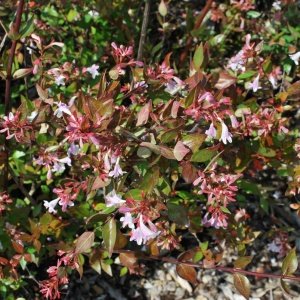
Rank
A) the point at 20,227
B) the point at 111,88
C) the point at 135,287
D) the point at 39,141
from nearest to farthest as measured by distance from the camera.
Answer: the point at 111,88 < the point at 39,141 < the point at 20,227 < the point at 135,287

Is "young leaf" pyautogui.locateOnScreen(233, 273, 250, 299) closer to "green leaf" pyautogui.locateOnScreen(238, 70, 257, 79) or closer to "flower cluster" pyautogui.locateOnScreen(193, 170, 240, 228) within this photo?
"flower cluster" pyautogui.locateOnScreen(193, 170, 240, 228)

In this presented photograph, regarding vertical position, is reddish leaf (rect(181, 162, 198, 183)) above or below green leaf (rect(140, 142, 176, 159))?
below

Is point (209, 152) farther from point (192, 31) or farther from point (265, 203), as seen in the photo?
point (192, 31)

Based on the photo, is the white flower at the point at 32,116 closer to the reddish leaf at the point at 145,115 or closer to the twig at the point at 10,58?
the twig at the point at 10,58

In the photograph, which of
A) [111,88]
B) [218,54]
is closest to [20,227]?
[111,88]

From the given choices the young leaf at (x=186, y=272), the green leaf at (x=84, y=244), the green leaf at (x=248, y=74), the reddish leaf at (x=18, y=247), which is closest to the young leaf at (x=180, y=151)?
the green leaf at (x=84, y=244)

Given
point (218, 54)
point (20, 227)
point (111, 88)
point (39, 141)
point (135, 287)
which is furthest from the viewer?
point (218, 54)

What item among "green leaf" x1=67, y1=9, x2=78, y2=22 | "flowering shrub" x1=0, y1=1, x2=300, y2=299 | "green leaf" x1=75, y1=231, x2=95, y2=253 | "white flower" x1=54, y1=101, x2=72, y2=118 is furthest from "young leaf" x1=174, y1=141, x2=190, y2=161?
"green leaf" x1=67, y1=9, x2=78, y2=22

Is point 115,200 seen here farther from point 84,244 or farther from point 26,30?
point 26,30
